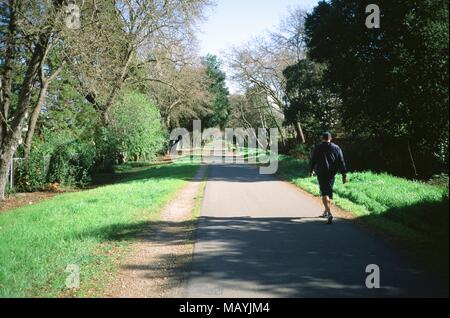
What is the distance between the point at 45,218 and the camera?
11555 mm

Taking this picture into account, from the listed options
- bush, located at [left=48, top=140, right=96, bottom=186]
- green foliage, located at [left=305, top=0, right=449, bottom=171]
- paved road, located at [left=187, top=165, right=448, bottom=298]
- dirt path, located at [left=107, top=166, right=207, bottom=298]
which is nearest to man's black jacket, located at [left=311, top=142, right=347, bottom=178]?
paved road, located at [left=187, top=165, right=448, bottom=298]

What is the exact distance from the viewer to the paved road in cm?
545

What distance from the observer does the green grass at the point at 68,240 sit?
20.2ft

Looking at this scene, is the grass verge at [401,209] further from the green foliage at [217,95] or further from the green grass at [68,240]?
the green foliage at [217,95]

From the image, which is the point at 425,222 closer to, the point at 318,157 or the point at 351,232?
the point at 351,232

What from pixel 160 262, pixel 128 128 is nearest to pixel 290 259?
pixel 160 262

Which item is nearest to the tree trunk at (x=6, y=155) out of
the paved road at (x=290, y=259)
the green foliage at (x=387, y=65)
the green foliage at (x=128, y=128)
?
the green foliage at (x=128, y=128)

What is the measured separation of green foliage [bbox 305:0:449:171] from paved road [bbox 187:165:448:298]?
5.19 metres

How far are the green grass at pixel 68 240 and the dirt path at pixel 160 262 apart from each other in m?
0.32

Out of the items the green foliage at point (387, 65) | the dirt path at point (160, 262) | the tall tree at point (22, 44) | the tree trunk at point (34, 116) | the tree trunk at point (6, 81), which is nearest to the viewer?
the dirt path at point (160, 262)

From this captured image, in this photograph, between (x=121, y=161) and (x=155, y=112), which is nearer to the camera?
(x=155, y=112)

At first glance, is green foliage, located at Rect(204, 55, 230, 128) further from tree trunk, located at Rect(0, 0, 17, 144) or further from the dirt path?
the dirt path

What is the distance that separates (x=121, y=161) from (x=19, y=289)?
30.6 m
